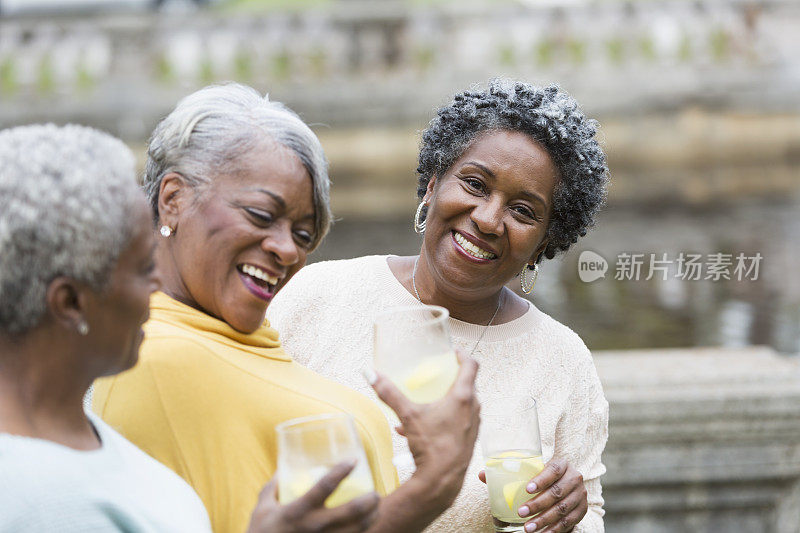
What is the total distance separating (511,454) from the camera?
243 centimetres

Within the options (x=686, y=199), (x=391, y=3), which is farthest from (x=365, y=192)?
(x=686, y=199)

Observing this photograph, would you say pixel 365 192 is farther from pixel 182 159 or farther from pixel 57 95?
pixel 182 159

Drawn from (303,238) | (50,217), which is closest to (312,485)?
(50,217)

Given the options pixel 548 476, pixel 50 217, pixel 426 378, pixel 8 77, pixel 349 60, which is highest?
pixel 50 217

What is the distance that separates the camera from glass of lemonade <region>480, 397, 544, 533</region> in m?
2.42

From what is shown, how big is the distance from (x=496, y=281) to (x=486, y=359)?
0.85 ft

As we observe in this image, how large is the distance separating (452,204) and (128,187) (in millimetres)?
1488

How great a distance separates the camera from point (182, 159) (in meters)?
2.17

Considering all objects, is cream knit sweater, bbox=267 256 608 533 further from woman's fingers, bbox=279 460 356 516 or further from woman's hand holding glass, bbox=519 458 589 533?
woman's fingers, bbox=279 460 356 516

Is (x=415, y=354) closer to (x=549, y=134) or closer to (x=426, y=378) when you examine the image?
(x=426, y=378)

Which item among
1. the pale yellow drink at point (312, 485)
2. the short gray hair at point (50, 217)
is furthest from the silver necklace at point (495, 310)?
the short gray hair at point (50, 217)

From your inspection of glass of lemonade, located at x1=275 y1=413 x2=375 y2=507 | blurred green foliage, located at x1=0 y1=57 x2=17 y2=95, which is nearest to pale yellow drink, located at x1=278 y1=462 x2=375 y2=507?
glass of lemonade, located at x1=275 y1=413 x2=375 y2=507

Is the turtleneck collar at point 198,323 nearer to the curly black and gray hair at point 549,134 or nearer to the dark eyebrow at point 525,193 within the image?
the dark eyebrow at point 525,193

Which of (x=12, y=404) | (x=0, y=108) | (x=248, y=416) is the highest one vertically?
(x=12, y=404)
